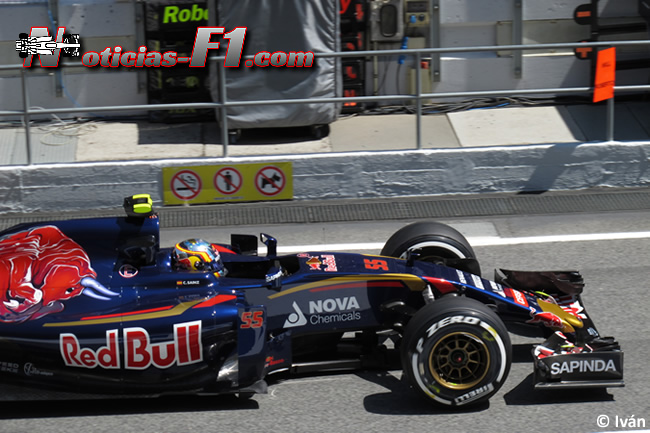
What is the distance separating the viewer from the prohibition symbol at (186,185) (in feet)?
→ 33.9

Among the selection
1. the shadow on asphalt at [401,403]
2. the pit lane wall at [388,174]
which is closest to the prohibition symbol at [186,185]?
the pit lane wall at [388,174]

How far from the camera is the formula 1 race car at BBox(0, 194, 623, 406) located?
18.4 ft

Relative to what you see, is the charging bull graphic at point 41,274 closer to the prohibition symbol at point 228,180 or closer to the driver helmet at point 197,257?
the driver helmet at point 197,257

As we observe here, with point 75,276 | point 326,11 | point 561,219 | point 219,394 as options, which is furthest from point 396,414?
point 326,11

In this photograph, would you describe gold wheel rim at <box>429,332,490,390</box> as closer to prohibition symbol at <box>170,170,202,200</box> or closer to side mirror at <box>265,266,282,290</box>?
side mirror at <box>265,266,282,290</box>

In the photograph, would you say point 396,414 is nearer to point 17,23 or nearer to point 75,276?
point 75,276

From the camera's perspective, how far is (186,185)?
10.3 m

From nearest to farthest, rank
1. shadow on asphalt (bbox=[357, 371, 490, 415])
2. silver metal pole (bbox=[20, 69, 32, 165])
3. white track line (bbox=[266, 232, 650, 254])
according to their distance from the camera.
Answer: shadow on asphalt (bbox=[357, 371, 490, 415]), white track line (bbox=[266, 232, 650, 254]), silver metal pole (bbox=[20, 69, 32, 165])

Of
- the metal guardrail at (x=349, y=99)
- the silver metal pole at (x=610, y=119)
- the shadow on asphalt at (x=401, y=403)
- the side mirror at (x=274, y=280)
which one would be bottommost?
the shadow on asphalt at (x=401, y=403)

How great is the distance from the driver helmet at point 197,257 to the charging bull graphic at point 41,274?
0.49 metres

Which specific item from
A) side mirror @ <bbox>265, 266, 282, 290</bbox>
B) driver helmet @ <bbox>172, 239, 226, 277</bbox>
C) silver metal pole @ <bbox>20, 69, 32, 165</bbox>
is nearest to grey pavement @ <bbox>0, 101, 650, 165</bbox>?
silver metal pole @ <bbox>20, 69, 32, 165</bbox>

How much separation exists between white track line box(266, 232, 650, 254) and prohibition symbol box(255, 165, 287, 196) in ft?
4.54

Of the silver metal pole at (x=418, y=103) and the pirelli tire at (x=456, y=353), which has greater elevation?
the silver metal pole at (x=418, y=103)

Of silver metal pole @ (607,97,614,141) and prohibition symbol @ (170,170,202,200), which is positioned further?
silver metal pole @ (607,97,614,141)
